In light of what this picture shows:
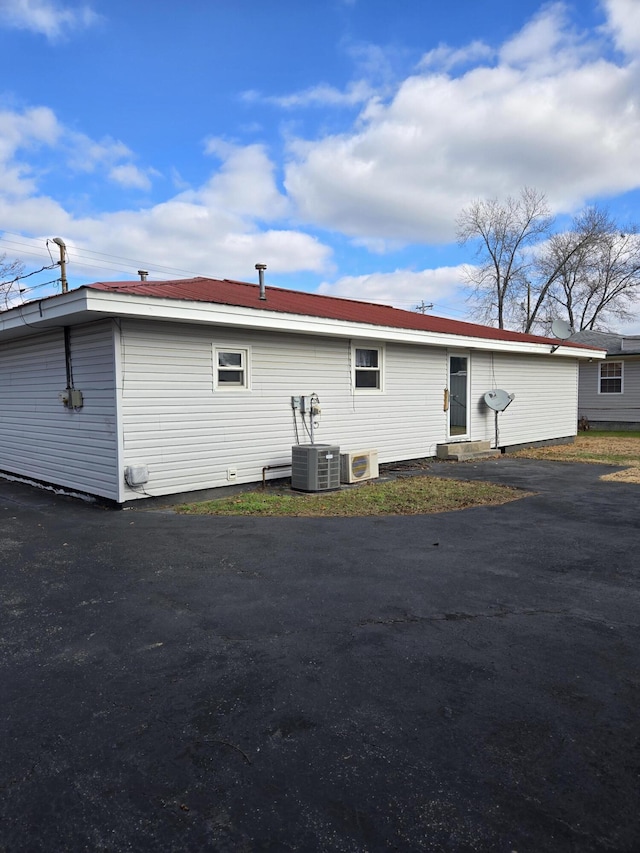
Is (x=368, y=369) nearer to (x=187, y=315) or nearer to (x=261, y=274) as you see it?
(x=261, y=274)

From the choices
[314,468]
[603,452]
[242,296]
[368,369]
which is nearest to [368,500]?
[314,468]

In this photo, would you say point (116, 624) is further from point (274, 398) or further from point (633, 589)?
point (274, 398)

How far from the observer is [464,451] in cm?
1282

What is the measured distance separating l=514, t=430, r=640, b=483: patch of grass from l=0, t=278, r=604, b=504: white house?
10.4ft

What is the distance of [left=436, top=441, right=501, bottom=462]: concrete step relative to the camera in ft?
41.0

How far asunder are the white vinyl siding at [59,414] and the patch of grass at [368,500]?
1573 millimetres

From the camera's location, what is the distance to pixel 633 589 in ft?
14.2

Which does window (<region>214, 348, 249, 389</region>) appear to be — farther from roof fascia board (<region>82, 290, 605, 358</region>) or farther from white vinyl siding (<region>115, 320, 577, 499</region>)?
roof fascia board (<region>82, 290, 605, 358</region>)

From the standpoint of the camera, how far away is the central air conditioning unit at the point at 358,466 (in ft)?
31.2

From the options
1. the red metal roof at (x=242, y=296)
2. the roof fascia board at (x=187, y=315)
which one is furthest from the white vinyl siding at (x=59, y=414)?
the red metal roof at (x=242, y=296)

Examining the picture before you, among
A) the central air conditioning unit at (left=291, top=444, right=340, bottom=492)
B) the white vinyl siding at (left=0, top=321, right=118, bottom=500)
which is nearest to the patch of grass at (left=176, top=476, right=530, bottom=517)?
the central air conditioning unit at (left=291, top=444, right=340, bottom=492)

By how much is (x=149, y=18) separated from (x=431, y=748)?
39.3ft

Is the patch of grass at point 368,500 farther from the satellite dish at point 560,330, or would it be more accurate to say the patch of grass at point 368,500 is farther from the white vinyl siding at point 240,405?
the satellite dish at point 560,330

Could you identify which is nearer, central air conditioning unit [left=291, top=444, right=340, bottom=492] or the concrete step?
central air conditioning unit [left=291, top=444, right=340, bottom=492]
